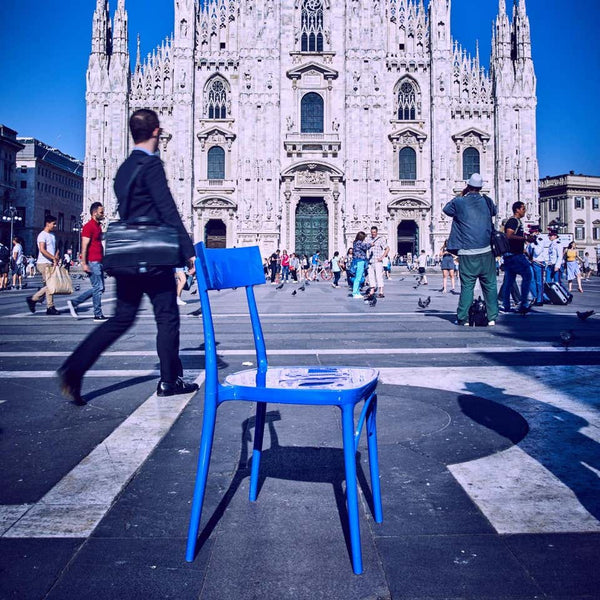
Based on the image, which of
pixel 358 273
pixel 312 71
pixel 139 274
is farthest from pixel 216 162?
pixel 139 274

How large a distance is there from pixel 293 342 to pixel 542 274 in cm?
830

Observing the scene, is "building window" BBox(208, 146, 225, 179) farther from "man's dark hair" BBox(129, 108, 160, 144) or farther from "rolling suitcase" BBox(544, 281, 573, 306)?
"man's dark hair" BBox(129, 108, 160, 144)

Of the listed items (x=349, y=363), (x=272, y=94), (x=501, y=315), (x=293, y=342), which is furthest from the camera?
(x=272, y=94)

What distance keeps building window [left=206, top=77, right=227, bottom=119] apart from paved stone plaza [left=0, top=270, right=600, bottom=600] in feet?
99.1

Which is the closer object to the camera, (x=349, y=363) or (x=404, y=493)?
(x=404, y=493)

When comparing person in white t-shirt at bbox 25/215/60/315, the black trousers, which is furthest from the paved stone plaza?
person in white t-shirt at bbox 25/215/60/315

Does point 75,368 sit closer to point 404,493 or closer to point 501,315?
point 404,493

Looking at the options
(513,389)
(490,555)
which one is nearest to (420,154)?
(513,389)

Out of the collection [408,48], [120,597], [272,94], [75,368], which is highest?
[408,48]

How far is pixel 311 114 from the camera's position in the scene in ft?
108

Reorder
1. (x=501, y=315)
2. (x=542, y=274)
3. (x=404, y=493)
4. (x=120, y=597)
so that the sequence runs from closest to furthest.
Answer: (x=120, y=597) → (x=404, y=493) → (x=501, y=315) → (x=542, y=274)

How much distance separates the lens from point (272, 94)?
3206 centimetres

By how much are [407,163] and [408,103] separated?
3.42 meters

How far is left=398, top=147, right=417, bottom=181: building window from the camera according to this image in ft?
109
